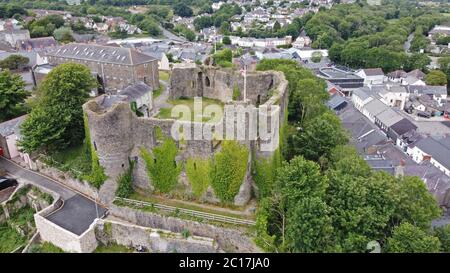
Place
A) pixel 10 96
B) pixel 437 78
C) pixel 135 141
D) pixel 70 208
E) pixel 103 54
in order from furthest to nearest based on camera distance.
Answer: pixel 437 78 < pixel 103 54 < pixel 10 96 < pixel 70 208 < pixel 135 141

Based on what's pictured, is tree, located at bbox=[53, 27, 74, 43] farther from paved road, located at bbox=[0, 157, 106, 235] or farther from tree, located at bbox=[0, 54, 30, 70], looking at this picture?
paved road, located at bbox=[0, 157, 106, 235]

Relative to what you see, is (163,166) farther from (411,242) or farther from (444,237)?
(444,237)

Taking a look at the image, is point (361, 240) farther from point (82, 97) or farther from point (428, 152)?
point (428, 152)

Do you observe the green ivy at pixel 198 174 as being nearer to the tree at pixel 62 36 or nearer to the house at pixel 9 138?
the house at pixel 9 138

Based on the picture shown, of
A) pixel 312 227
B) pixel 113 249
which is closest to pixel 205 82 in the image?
pixel 113 249

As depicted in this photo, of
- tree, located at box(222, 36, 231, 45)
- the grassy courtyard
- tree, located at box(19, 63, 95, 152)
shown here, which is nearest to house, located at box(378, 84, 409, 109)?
tree, located at box(19, 63, 95, 152)

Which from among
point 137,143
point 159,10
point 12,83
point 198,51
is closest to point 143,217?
point 137,143

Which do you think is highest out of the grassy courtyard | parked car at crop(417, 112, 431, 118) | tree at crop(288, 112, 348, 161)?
tree at crop(288, 112, 348, 161)
